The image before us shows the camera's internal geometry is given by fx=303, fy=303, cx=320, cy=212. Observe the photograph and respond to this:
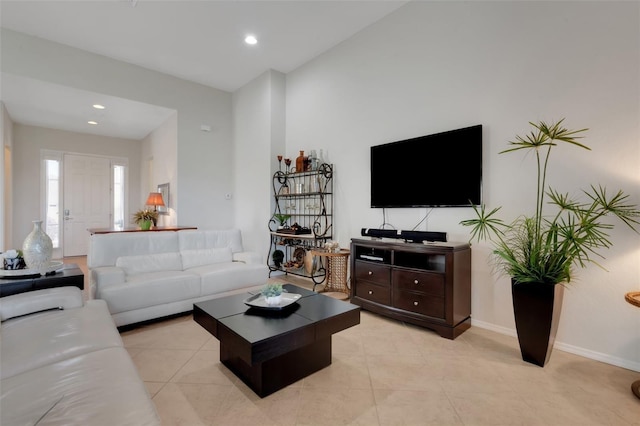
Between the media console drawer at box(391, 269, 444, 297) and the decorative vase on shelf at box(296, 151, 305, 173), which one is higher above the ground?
the decorative vase on shelf at box(296, 151, 305, 173)

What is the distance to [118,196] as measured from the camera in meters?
7.37

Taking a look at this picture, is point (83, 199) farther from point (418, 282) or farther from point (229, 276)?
point (418, 282)

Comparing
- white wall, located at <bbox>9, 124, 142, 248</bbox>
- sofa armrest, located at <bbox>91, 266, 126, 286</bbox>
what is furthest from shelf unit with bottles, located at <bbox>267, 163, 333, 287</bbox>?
white wall, located at <bbox>9, 124, 142, 248</bbox>

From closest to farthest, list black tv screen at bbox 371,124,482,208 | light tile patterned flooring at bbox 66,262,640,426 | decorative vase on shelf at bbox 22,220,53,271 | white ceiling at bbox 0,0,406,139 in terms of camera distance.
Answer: light tile patterned flooring at bbox 66,262,640,426 → decorative vase on shelf at bbox 22,220,53,271 → black tv screen at bbox 371,124,482,208 → white ceiling at bbox 0,0,406,139

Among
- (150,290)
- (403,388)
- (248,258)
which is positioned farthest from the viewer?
(248,258)

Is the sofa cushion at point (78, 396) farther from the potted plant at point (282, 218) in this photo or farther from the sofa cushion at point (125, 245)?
the potted plant at point (282, 218)

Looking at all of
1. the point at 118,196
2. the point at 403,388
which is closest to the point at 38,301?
the point at 403,388

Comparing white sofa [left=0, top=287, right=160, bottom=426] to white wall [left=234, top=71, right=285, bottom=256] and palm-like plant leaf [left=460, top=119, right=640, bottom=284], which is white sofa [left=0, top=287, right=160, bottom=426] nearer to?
palm-like plant leaf [left=460, top=119, right=640, bottom=284]

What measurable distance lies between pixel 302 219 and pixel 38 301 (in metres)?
3.24

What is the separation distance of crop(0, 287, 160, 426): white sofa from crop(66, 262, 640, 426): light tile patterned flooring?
0.49 m

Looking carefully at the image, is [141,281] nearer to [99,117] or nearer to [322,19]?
[322,19]

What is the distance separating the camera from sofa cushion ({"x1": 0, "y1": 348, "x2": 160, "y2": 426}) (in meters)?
0.99

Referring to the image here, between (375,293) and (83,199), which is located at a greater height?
(83,199)

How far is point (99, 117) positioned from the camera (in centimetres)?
566
